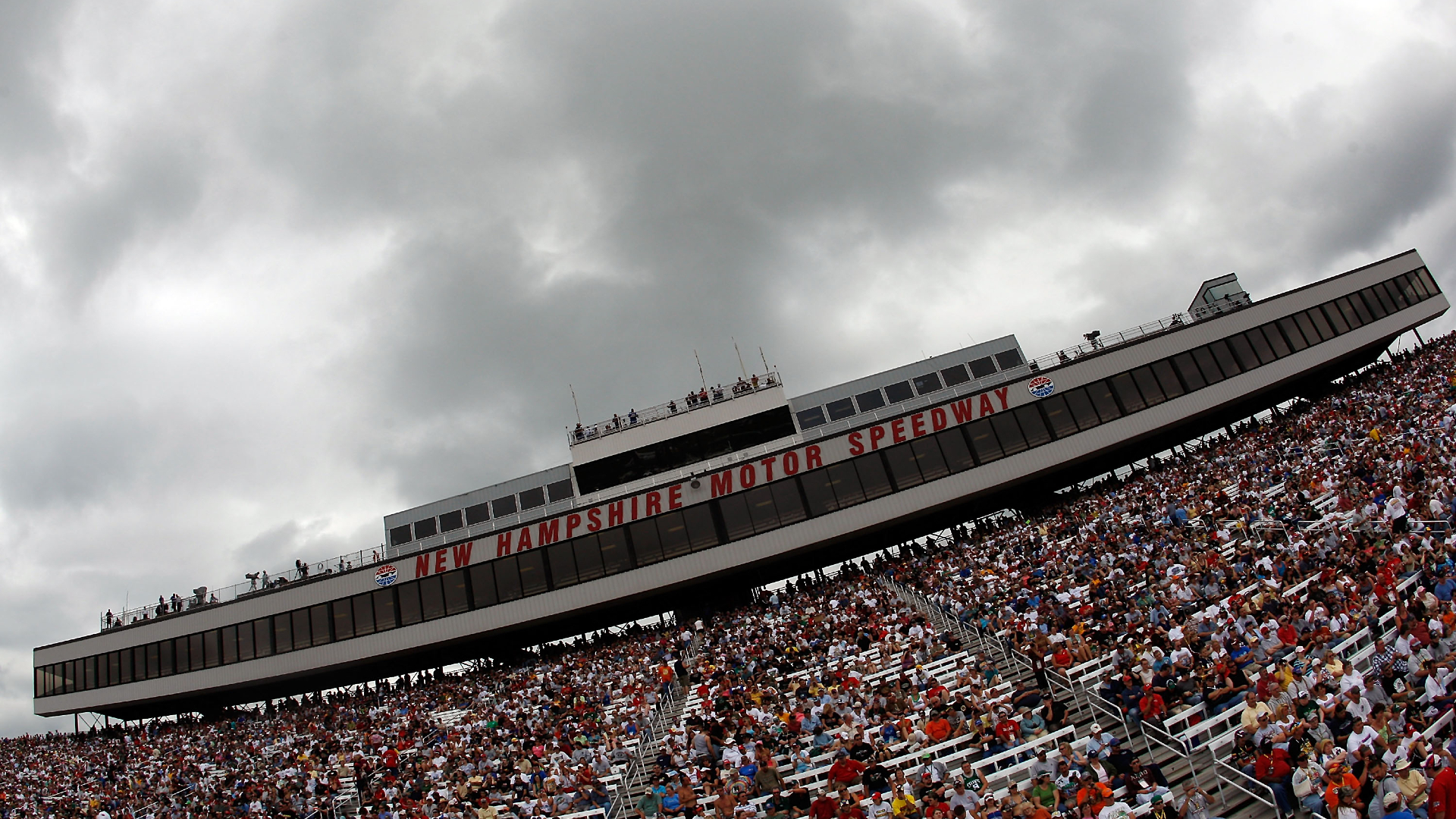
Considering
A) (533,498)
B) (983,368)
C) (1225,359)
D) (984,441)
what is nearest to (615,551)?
(533,498)

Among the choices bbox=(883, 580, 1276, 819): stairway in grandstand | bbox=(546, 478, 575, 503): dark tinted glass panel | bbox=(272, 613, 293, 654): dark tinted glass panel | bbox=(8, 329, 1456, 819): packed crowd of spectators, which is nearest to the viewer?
bbox=(883, 580, 1276, 819): stairway in grandstand

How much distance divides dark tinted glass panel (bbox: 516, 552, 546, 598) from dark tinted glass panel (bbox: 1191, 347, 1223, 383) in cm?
3317

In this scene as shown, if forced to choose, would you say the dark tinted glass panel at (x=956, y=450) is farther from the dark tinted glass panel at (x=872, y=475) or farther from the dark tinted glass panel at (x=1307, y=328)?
the dark tinted glass panel at (x=1307, y=328)

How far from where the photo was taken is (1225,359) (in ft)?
119

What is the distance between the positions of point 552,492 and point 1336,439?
1426 inches

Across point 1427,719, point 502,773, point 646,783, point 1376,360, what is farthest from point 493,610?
point 1376,360

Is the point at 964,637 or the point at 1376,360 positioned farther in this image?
the point at 1376,360

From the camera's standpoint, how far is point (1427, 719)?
10.4 metres

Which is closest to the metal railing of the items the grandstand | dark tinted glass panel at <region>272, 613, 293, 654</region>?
the grandstand

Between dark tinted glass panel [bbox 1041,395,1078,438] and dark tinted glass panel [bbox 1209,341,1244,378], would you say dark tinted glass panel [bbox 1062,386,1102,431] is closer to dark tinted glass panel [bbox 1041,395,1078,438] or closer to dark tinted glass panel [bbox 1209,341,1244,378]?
dark tinted glass panel [bbox 1041,395,1078,438]

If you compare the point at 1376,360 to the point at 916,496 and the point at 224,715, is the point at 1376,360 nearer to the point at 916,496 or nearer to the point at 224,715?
the point at 916,496

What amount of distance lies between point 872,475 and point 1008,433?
6.72 m

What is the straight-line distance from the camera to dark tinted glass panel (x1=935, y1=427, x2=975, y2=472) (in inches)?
1303

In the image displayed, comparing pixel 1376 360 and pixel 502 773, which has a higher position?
pixel 1376 360
